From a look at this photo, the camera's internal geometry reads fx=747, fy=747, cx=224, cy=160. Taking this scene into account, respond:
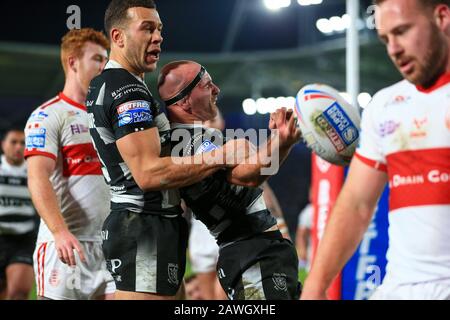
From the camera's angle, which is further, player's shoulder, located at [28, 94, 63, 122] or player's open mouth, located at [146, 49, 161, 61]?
player's shoulder, located at [28, 94, 63, 122]

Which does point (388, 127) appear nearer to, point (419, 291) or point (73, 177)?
point (419, 291)

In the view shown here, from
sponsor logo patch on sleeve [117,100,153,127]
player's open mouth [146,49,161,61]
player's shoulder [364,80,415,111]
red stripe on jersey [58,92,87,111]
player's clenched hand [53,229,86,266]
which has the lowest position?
player's clenched hand [53,229,86,266]

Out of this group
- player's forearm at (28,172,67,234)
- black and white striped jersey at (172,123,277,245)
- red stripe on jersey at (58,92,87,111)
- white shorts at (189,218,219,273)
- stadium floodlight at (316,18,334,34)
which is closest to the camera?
black and white striped jersey at (172,123,277,245)

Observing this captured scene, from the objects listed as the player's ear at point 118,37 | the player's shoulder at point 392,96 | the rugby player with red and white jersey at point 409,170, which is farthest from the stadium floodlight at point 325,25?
the rugby player with red and white jersey at point 409,170

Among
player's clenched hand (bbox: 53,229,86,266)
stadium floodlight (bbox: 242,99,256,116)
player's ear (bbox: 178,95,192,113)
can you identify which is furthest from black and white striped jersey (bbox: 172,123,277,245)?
stadium floodlight (bbox: 242,99,256,116)

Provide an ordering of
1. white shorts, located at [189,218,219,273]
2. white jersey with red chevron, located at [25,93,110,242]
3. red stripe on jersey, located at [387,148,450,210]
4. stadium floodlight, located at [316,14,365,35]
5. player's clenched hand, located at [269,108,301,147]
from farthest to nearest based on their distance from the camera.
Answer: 1. stadium floodlight, located at [316,14,365,35]
2. white shorts, located at [189,218,219,273]
3. white jersey with red chevron, located at [25,93,110,242]
4. player's clenched hand, located at [269,108,301,147]
5. red stripe on jersey, located at [387,148,450,210]

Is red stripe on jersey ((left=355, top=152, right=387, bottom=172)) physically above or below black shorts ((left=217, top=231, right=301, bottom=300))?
above

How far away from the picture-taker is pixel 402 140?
2.67m

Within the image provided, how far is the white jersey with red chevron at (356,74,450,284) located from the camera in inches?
102

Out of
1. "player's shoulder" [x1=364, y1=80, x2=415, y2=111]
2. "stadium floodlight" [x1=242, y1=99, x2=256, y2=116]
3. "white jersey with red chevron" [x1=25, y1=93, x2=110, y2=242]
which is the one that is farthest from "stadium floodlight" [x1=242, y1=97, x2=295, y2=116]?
"player's shoulder" [x1=364, y1=80, x2=415, y2=111]

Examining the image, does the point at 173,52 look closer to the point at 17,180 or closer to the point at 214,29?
the point at 214,29

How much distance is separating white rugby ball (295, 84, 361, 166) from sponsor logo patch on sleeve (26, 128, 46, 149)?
83.1 inches

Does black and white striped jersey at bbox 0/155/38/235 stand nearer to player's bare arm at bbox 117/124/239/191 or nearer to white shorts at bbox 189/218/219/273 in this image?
white shorts at bbox 189/218/219/273

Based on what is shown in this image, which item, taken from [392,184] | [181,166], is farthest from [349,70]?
[392,184]
